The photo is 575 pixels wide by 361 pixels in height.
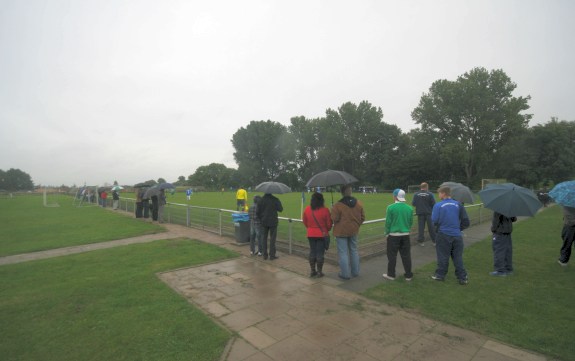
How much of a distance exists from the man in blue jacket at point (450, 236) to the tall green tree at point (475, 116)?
40.4 meters

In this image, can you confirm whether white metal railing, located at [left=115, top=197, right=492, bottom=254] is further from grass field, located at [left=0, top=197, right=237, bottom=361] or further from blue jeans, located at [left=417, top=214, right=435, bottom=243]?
grass field, located at [left=0, top=197, right=237, bottom=361]

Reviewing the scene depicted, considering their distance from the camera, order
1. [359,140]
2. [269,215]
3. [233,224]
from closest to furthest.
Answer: [269,215], [233,224], [359,140]

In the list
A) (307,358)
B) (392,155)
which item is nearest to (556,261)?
(307,358)

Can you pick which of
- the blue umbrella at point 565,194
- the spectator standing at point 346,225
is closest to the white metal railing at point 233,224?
the spectator standing at point 346,225

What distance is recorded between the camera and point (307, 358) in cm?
302

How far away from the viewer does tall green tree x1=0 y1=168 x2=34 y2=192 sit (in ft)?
341

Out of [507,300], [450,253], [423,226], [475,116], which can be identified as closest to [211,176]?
[475,116]

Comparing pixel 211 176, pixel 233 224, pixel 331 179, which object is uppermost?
pixel 211 176

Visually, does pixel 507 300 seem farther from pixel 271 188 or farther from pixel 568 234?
pixel 271 188

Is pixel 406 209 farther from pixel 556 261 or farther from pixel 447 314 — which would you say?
pixel 556 261

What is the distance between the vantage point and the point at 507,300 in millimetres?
4477

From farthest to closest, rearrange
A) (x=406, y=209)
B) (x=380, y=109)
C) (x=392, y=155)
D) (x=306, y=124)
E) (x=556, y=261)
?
(x=306, y=124) → (x=380, y=109) → (x=392, y=155) → (x=556, y=261) → (x=406, y=209)

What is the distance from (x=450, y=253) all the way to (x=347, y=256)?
189cm

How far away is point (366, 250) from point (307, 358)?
453 cm
